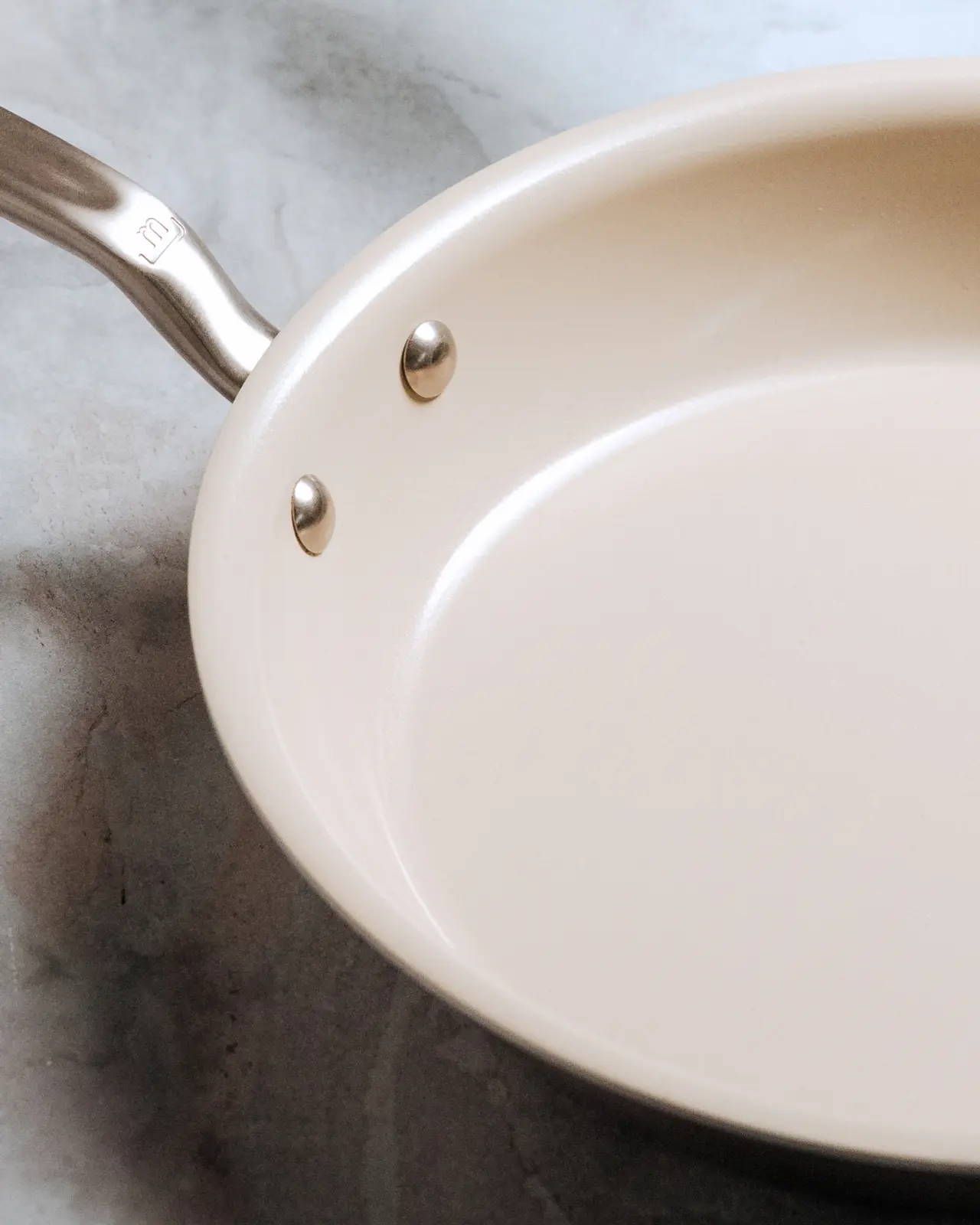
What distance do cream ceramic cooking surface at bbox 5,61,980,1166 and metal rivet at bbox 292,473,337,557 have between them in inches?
0.6

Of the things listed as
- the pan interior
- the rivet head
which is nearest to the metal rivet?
the pan interior

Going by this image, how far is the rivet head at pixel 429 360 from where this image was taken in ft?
3.24

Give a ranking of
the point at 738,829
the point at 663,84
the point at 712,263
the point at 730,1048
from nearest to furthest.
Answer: the point at 730,1048
the point at 738,829
the point at 712,263
the point at 663,84

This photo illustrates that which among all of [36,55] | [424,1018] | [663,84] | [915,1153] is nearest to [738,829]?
[424,1018]

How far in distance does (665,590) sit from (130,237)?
458 mm

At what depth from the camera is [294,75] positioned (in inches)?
53.2

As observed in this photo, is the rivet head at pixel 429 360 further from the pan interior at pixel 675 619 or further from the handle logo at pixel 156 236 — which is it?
the handle logo at pixel 156 236

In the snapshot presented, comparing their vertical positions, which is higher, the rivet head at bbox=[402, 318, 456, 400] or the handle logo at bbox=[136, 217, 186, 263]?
the handle logo at bbox=[136, 217, 186, 263]

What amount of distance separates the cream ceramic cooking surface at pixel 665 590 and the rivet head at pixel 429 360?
12mm

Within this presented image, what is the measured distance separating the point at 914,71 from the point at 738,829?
2.01 feet

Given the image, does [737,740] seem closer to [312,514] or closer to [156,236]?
[312,514]

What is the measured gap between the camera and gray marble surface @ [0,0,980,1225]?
29.5 inches

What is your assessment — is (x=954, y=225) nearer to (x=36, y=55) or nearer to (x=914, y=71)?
(x=914, y=71)

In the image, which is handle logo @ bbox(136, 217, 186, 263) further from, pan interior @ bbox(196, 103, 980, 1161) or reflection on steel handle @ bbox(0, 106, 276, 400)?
pan interior @ bbox(196, 103, 980, 1161)
